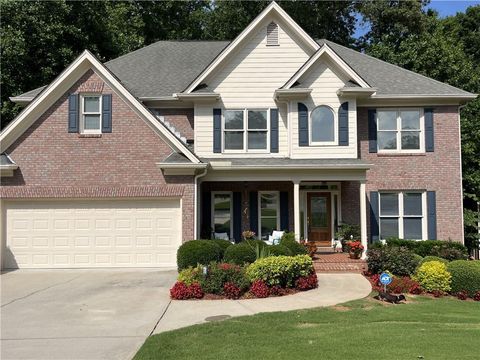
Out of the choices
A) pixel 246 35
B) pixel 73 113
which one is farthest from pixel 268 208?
pixel 73 113

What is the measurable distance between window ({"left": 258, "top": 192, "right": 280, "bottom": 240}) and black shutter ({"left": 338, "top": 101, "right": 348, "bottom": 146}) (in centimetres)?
330

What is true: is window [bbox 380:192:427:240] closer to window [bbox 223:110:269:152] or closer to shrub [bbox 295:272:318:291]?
window [bbox 223:110:269:152]

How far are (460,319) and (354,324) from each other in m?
2.40

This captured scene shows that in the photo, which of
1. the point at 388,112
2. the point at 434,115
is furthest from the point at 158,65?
Answer: the point at 434,115

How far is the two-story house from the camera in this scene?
14578 mm

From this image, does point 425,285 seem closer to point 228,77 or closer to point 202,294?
point 202,294

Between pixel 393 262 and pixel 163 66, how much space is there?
1339cm

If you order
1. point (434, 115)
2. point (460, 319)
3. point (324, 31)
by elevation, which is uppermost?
point (324, 31)

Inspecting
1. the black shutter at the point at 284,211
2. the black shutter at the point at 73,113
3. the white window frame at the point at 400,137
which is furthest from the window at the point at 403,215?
the black shutter at the point at 73,113

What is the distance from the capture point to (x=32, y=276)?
1334 cm

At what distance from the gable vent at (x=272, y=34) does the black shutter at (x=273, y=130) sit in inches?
108

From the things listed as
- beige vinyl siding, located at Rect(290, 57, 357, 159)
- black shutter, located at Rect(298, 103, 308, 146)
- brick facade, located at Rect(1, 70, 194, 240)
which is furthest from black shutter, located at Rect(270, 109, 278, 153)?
brick facade, located at Rect(1, 70, 194, 240)

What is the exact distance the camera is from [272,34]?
1717 cm

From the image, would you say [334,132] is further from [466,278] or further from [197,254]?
[197,254]
